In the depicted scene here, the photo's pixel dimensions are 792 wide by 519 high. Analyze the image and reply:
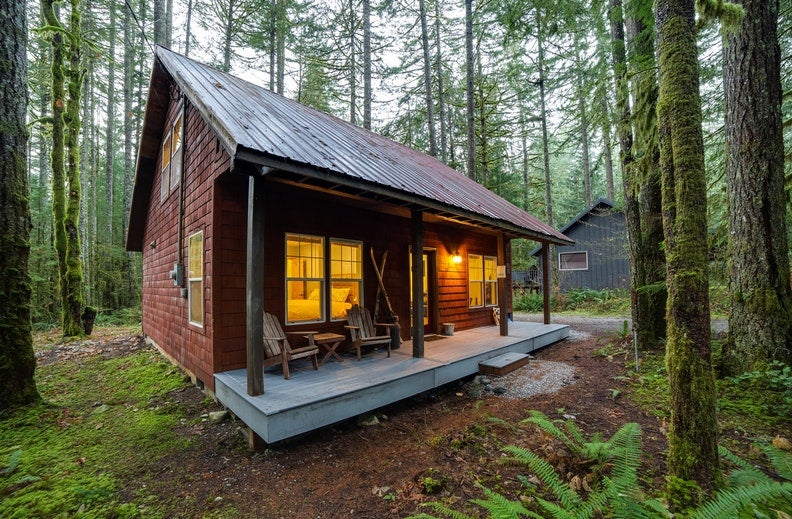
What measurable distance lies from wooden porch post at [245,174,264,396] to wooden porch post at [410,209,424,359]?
7.55ft

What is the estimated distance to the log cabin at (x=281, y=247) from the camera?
370cm

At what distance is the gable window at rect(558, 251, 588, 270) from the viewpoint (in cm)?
1706

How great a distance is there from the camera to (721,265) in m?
5.25

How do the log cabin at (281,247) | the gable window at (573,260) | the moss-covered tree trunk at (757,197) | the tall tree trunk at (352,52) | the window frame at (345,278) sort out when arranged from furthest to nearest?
the gable window at (573,260) < the tall tree trunk at (352,52) < the window frame at (345,278) < the moss-covered tree trunk at (757,197) < the log cabin at (281,247)

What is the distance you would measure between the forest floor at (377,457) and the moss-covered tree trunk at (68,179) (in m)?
5.53

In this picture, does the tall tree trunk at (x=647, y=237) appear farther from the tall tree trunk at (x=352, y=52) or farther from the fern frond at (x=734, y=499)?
the tall tree trunk at (x=352, y=52)

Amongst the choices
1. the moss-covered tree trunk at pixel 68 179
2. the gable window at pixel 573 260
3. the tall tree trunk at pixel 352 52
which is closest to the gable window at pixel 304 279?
the moss-covered tree trunk at pixel 68 179

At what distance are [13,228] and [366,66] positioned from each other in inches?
385

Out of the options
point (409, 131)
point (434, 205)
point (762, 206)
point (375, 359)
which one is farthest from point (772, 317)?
point (409, 131)

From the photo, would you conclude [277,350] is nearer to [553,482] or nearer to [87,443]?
[87,443]

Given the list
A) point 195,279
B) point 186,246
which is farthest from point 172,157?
point 195,279

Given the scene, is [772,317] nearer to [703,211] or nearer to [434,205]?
[703,211]

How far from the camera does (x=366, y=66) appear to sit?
36.5 feet

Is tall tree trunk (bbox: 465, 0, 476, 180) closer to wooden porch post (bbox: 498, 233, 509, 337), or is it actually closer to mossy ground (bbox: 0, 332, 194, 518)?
wooden porch post (bbox: 498, 233, 509, 337)
